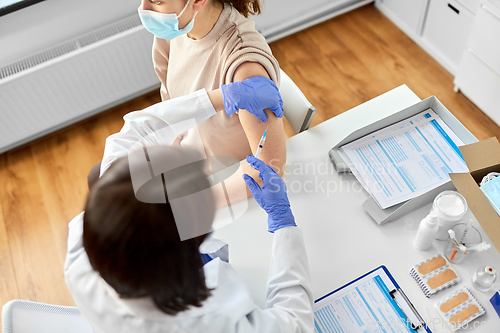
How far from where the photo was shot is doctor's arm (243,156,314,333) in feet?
2.92

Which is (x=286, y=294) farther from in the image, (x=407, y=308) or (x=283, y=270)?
(x=407, y=308)

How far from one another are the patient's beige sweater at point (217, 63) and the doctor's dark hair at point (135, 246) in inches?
21.9

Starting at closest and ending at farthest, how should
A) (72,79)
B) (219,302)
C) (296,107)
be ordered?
(219,302) < (296,107) < (72,79)

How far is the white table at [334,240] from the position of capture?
1.04 m

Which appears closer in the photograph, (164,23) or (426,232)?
(426,232)

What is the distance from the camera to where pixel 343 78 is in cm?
246

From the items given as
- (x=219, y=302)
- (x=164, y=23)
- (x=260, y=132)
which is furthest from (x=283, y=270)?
(x=164, y=23)

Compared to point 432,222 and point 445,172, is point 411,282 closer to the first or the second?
point 432,222

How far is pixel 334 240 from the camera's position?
1.12m

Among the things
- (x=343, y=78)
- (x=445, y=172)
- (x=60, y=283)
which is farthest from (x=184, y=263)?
(x=343, y=78)

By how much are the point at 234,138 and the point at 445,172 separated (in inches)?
26.6

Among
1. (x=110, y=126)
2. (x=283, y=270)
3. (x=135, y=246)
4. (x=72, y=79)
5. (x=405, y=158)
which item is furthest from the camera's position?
(x=110, y=126)

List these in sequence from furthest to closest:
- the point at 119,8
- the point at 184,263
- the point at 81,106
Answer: the point at 81,106 → the point at 119,8 → the point at 184,263

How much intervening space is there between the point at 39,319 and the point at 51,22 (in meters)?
1.55
